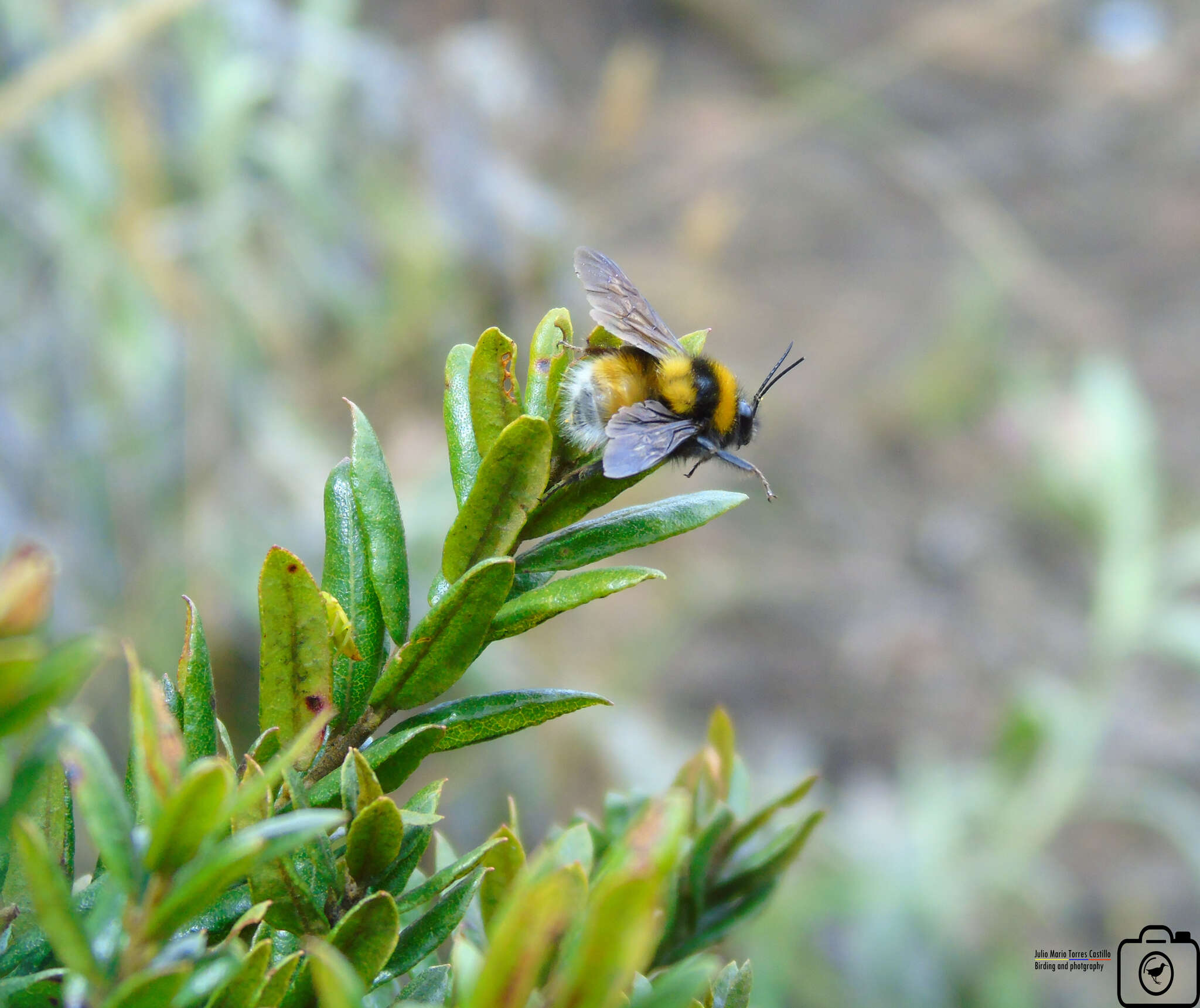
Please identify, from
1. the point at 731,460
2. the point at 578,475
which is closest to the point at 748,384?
the point at 731,460

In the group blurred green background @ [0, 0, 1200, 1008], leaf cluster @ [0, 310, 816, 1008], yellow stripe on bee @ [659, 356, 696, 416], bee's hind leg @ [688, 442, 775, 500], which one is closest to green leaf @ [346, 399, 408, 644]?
leaf cluster @ [0, 310, 816, 1008]

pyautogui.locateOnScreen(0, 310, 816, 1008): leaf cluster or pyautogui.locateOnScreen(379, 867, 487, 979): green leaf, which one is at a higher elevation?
pyautogui.locateOnScreen(0, 310, 816, 1008): leaf cluster

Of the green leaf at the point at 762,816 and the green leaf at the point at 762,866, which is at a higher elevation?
the green leaf at the point at 762,816

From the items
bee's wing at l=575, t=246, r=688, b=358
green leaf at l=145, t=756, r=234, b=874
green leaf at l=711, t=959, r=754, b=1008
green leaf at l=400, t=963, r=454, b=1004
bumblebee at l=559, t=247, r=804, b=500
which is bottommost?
green leaf at l=711, t=959, r=754, b=1008

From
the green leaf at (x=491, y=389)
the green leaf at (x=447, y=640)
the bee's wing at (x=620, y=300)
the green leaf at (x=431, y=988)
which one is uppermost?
the bee's wing at (x=620, y=300)

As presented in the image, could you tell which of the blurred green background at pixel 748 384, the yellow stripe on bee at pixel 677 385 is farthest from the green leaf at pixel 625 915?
the blurred green background at pixel 748 384

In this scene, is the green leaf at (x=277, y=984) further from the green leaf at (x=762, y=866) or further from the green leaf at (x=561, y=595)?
the green leaf at (x=762, y=866)

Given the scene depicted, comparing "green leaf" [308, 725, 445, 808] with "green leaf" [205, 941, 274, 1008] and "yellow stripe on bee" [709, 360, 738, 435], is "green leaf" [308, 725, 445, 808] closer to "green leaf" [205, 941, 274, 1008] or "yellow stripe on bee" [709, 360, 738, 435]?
"green leaf" [205, 941, 274, 1008]
